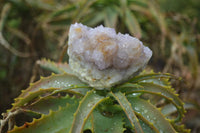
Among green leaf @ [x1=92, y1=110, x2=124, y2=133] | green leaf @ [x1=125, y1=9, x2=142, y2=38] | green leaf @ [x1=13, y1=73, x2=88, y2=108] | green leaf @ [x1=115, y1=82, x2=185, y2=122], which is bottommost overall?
green leaf @ [x1=92, y1=110, x2=124, y2=133]

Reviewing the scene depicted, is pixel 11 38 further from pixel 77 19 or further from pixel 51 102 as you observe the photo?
pixel 51 102

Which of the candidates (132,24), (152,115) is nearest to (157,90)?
(152,115)

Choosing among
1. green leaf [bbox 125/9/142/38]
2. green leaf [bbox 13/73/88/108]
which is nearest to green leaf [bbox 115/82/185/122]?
green leaf [bbox 13/73/88/108]

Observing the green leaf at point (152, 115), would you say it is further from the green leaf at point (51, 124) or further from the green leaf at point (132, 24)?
the green leaf at point (132, 24)

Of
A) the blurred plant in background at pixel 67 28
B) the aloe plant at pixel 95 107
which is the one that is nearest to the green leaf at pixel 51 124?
the aloe plant at pixel 95 107

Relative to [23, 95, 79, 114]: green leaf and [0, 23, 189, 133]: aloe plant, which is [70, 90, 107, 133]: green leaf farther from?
[23, 95, 79, 114]: green leaf
